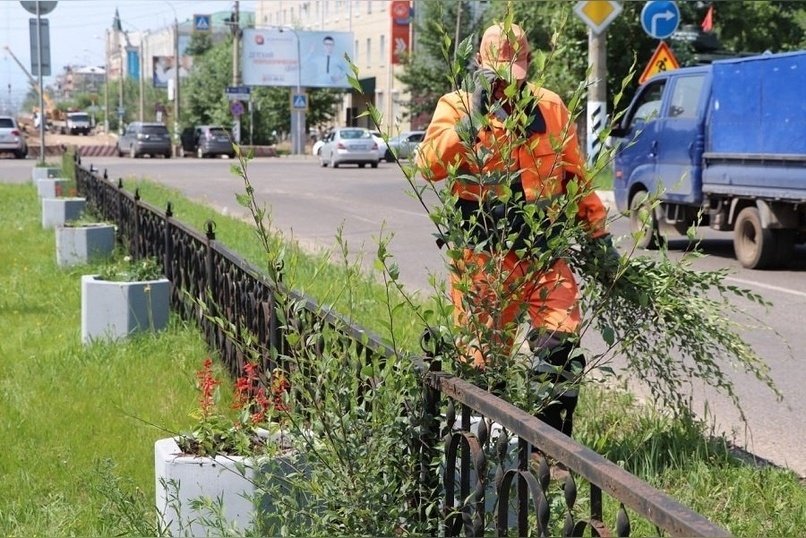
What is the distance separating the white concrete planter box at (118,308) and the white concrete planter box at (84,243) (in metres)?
3.90

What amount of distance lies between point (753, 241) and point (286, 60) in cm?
5832

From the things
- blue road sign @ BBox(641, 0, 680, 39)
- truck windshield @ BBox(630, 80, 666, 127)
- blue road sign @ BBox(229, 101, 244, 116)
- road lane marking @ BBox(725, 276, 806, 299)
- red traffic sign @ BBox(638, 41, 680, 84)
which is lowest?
road lane marking @ BBox(725, 276, 806, 299)

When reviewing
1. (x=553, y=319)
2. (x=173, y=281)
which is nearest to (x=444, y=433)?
(x=553, y=319)

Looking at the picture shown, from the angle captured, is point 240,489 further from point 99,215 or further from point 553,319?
point 99,215

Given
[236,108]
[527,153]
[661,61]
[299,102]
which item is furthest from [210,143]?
[527,153]

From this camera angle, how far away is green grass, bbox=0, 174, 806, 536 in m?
4.13

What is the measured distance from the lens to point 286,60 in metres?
69.1

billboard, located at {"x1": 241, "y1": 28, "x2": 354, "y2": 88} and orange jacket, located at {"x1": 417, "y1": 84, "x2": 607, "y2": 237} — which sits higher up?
billboard, located at {"x1": 241, "y1": 28, "x2": 354, "y2": 88}

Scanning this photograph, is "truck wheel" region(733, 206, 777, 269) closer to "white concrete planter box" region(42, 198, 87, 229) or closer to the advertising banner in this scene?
"white concrete planter box" region(42, 198, 87, 229)

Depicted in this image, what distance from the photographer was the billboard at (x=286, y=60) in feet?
225

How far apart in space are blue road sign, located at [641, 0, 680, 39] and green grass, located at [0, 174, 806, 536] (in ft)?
43.6

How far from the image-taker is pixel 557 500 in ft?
9.20

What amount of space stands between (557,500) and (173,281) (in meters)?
5.59

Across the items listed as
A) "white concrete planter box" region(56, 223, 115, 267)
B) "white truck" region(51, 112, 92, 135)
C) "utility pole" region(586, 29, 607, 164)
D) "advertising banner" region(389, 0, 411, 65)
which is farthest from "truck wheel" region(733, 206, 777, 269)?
"white truck" region(51, 112, 92, 135)
